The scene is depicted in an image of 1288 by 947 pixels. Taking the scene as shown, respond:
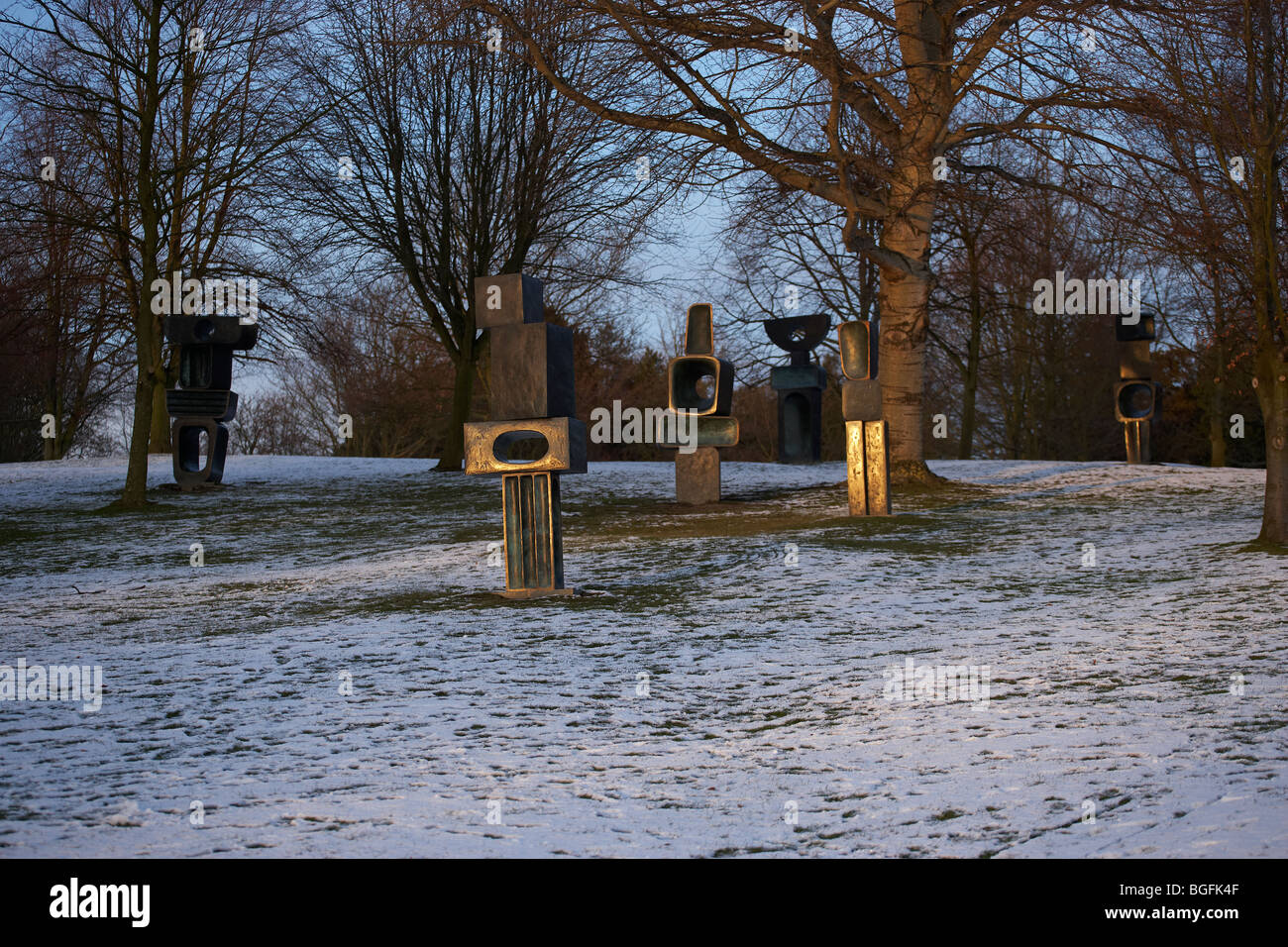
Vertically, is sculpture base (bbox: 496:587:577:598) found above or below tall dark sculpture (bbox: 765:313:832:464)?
below

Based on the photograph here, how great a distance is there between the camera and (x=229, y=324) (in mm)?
19438

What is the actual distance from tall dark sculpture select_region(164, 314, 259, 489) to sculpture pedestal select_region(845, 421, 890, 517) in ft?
36.8

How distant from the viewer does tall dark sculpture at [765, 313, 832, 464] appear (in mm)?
23516

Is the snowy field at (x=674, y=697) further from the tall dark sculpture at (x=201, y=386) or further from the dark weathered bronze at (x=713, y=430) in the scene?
the tall dark sculpture at (x=201, y=386)

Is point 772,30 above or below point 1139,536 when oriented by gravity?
above

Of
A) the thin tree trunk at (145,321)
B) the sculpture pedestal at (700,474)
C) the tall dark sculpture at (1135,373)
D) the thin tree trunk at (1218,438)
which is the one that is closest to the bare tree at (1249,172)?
the sculpture pedestal at (700,474)

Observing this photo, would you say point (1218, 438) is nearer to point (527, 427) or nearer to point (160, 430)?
point (527, 427)

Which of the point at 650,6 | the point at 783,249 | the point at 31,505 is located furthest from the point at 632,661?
the point at 783,249

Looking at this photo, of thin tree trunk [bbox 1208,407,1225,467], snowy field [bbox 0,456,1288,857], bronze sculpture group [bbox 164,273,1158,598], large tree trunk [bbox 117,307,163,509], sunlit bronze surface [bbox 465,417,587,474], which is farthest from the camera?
thin tree trunk [bbox 1208,407,1225,467]

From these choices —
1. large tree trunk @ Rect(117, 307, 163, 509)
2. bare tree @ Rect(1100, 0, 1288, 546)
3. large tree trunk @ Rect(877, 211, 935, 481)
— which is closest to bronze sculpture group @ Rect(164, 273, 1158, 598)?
large tree trunk @ Rect(877, 211, 935, 481)

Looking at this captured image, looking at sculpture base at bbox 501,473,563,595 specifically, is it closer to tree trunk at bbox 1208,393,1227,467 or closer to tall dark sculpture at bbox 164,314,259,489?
tall dark sculpture at bbox 164,314,259,489

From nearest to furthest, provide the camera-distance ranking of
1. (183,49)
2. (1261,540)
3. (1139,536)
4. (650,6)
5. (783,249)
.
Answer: (1261,540) < (1139,536) < (650,6) < (183,49) < (783,249)

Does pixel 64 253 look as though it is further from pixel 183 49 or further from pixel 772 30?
pixel 772 30

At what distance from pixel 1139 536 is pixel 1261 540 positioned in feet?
5.48
